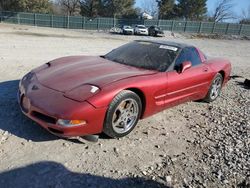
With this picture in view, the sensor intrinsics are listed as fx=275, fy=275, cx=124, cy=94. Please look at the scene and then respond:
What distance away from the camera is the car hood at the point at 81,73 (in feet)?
12.0

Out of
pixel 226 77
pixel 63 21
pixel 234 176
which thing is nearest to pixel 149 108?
pixel 234 176

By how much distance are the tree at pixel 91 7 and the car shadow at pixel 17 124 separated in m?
45.7

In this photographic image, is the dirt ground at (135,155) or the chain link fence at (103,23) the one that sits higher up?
the dirt ground at (135,155)

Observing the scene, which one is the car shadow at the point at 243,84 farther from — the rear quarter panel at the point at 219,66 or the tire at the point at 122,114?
the tire at the point at 122,114

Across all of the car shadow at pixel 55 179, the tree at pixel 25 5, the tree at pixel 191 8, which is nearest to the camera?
the car shadow at pixel 55 179

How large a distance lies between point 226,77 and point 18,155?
4.80 metres

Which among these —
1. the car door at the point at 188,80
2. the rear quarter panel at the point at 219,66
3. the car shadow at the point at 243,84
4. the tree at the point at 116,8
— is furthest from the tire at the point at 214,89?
the tree at the point at 116,8

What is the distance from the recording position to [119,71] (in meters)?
4.08

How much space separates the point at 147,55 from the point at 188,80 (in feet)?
2.73

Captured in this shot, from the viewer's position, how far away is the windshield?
4523 millimetres

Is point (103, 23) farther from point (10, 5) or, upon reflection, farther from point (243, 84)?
point (243, 84)

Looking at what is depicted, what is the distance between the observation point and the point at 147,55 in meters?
4.76

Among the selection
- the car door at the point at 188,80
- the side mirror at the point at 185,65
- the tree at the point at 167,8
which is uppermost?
the tree at the point at 167,8

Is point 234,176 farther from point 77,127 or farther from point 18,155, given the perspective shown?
point 18,155
